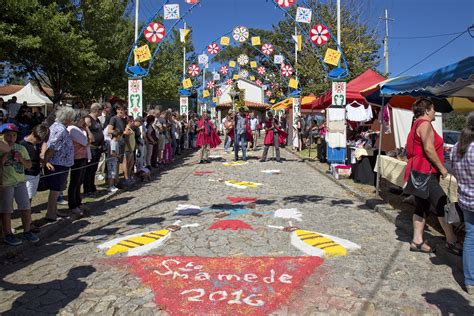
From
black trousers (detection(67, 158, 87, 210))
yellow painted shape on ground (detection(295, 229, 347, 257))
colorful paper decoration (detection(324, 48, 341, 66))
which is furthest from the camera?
colorful paper decoration (detection(324, 48, 341, 66))

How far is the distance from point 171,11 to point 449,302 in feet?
40.1

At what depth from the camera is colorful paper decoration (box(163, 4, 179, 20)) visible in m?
13.6

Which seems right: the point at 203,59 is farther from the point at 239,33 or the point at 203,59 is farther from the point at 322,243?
the point at 322,243

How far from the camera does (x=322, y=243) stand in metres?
5.75

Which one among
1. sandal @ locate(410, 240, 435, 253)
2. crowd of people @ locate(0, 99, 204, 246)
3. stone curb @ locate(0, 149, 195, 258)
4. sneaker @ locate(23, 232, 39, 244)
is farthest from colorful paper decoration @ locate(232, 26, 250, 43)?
sandal @ locate(410, 240, 435, 253)

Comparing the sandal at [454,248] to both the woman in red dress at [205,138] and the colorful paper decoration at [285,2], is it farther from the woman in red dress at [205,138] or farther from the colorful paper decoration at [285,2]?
the woman in red dress at [205,138]

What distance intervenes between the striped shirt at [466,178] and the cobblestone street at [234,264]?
88 cm

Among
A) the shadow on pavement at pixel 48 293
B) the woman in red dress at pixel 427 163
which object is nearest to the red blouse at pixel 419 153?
the woman in red dress at pixel 427 163

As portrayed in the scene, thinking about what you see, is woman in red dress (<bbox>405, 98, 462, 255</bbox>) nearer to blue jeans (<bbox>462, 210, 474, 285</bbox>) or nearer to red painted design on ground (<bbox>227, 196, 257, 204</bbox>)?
blue jeans (<bbox>462, 210, 474, 285</bbox>)

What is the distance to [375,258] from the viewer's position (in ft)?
16.9

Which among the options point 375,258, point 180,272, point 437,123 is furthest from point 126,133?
point 437,123

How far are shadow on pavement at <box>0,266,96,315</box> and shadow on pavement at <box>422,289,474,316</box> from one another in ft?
11.1

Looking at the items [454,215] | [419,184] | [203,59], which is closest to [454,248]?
[454,215]

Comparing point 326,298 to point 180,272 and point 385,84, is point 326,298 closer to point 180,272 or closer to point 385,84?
point 180,272
